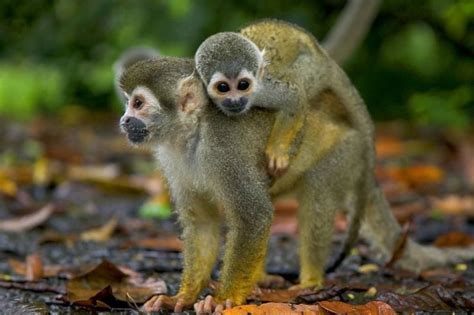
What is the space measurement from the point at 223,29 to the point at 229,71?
5334 millimetres

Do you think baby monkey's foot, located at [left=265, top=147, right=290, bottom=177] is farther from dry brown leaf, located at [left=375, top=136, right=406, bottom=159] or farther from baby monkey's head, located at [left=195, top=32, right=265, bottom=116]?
dry brown leaf, located at [left=375, top=136, right=406, bottom=159]

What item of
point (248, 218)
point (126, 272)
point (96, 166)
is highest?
point (248, 218)

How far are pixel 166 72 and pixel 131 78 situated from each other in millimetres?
132

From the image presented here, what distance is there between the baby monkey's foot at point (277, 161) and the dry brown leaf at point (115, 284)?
25.6 inches

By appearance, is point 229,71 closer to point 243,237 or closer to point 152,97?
point 152,97

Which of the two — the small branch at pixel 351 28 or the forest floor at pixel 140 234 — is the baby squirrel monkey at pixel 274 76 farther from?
the small branch at pixel 351 28

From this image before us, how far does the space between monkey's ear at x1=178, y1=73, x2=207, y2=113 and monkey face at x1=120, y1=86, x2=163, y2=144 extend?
0.30ft

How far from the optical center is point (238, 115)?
11.8 feet

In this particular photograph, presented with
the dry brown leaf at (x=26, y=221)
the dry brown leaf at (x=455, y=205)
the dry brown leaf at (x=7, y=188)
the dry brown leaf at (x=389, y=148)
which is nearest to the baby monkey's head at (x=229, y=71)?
the dry brown leaf at (x=26, y=221)

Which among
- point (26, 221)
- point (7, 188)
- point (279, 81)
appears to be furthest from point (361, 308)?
point (7, 188)

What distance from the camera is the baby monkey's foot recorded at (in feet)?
12.4

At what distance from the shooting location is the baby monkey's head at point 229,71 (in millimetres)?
3498

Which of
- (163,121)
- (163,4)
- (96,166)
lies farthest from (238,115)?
(163,4)

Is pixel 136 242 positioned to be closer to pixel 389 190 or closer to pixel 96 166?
pixel 389 190
